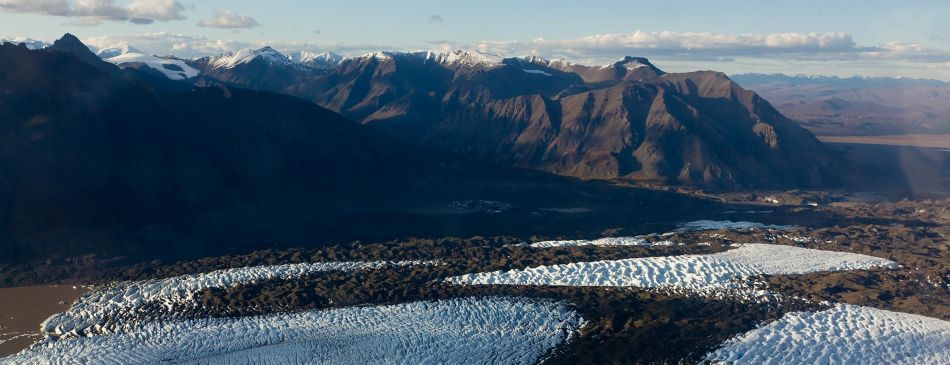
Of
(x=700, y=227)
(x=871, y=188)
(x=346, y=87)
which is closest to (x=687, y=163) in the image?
(x=871, y=188)

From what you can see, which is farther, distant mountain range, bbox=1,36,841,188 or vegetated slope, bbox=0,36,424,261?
distant mountain range, bbox=1,36,841,188

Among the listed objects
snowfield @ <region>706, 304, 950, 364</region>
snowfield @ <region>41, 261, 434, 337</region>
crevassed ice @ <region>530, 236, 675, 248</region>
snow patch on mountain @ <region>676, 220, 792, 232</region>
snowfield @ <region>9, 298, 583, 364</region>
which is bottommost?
snow patch on mountain @ <region>676, 220, 792, 232</region>

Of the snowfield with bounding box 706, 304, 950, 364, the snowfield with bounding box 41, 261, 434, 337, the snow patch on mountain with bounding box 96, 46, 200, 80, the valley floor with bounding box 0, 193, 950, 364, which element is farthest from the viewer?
the snow patch on mountain with bounding box 96, 46, 200, 80

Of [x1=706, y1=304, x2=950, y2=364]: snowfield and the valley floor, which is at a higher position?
[x1=706, y1=304, x2=950, y2=364]: snowfield

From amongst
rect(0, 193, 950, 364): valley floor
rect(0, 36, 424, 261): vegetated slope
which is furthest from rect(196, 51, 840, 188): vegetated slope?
rect(0, 193, 950, 364): valley floor

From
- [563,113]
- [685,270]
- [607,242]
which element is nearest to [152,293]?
[685,270]

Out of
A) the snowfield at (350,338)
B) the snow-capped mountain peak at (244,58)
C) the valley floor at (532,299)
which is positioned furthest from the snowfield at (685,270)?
the snow-capped mountain peak at (244,58)

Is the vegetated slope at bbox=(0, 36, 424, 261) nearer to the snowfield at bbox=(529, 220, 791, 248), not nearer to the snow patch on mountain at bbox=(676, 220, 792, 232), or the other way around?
the snowfield at bbox=(529, 220, 791, 248)
